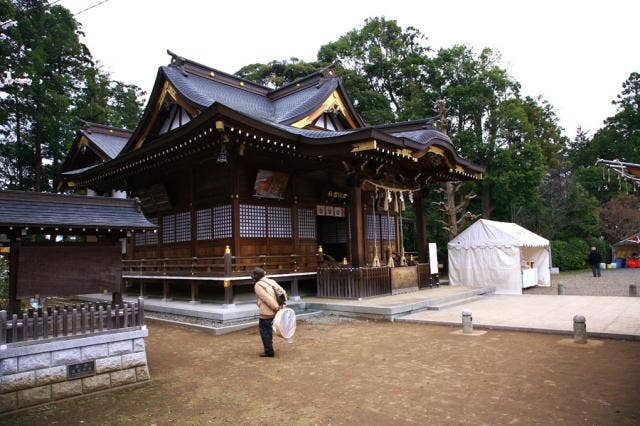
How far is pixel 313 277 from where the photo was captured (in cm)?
1379

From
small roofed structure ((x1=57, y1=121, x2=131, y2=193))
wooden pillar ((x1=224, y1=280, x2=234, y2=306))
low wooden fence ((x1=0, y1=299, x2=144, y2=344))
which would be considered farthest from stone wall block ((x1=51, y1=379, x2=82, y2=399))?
small roofed structure ((x1=57, y1=121, x2=131, y2=193))

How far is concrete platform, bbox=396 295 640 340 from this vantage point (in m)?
8.48

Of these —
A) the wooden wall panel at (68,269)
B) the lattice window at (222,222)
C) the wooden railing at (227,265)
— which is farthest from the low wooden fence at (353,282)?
the wooden wall panel at (68,269)

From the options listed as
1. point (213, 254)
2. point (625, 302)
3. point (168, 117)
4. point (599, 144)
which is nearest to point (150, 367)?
point (213, 254)

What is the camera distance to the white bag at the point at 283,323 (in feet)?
24.0

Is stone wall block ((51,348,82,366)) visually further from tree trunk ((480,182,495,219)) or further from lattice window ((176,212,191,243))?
tree trunk ((480,182,495,219))

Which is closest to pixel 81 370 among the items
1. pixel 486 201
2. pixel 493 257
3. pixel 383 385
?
pixel 383 385

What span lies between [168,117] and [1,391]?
12.2m

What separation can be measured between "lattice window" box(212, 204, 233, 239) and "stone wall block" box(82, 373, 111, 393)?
22.0 feet

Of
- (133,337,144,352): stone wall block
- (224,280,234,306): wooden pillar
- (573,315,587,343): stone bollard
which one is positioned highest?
(224,280,234,306): wooden pillar

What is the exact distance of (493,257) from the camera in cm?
1655

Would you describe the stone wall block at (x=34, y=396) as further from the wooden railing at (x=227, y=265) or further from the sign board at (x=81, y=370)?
the wooden railing at (x=227, y=265)

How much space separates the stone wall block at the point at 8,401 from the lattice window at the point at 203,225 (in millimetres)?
8176

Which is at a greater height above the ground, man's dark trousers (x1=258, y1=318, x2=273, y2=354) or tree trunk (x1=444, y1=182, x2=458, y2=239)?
tree trunk (x1=444, y1=182, x2=458, y2=239)
